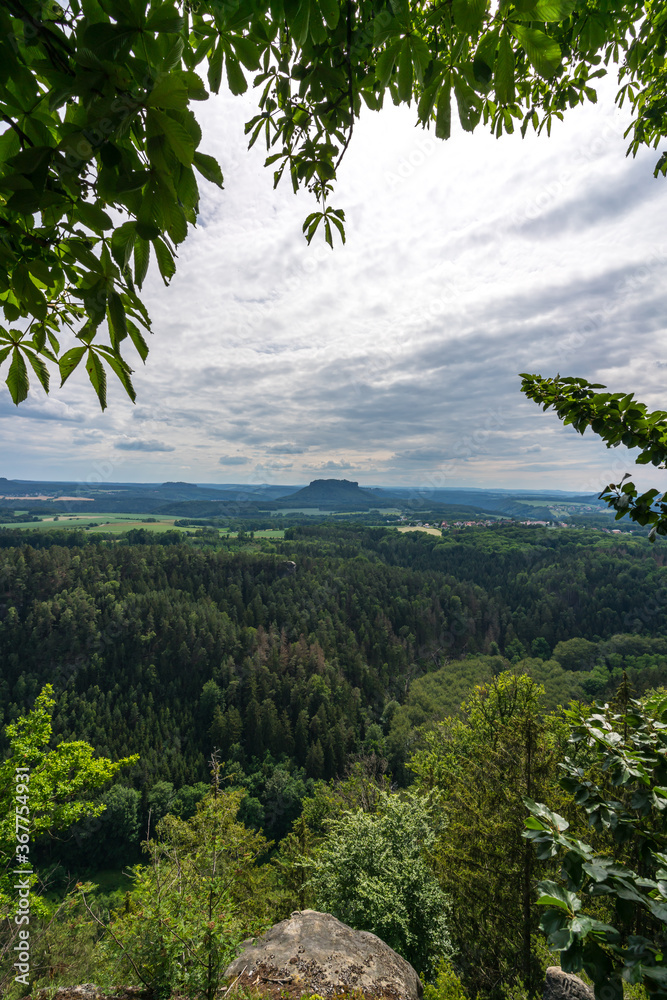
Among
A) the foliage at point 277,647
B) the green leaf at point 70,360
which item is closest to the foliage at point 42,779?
the green leaf at point 70,360

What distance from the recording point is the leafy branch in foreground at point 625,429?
2.46 m

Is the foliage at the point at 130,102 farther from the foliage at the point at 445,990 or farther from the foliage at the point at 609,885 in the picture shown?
the foliage at the point at 445,990

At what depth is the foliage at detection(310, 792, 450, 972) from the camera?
10.7 metres

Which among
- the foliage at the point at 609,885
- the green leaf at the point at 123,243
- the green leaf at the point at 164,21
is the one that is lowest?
the foliage at the point at 609,885

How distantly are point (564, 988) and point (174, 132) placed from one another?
35.3 feet

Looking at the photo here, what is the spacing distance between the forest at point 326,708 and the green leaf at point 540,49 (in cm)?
350

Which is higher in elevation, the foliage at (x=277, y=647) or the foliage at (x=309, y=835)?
the foliage at (x=309, y=835)

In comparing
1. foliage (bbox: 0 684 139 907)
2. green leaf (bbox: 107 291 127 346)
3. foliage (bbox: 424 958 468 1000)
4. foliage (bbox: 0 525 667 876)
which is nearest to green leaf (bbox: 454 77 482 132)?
green leaf (bbox: 107 291 127 346)

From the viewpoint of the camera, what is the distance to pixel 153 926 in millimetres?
5695

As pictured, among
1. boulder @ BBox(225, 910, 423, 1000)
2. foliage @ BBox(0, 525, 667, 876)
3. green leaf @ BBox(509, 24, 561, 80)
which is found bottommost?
foliage @ BBox(0, 525, 667, 876)

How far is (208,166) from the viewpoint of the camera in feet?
3.16

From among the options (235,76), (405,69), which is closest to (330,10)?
(405,69)

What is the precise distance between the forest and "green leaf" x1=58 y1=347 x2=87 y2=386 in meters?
3.46

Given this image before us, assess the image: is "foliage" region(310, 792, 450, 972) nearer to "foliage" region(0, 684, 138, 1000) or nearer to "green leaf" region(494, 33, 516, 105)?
"foliage" region(0, 684, 138, 1000)
